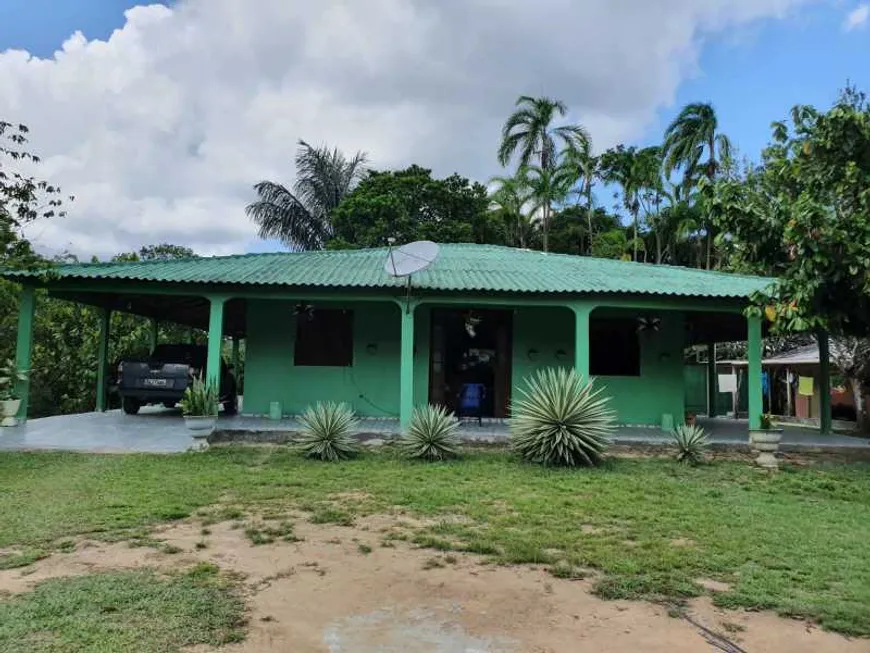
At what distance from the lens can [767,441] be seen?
30.4ft

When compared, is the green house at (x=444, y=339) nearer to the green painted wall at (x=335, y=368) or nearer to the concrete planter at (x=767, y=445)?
the green painted wall at (x=335, y=368)

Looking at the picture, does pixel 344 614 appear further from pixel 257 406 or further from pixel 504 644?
pixel 257 406

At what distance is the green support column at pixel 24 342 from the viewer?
33.4 ft

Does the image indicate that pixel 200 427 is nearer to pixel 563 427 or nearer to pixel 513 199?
pixel 563 427

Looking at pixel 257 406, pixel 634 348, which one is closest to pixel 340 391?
pixel 257 406

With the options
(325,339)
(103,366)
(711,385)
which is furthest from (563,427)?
(103,366)

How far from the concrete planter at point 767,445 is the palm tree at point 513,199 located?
738 inches

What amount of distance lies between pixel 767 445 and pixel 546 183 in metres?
18.2

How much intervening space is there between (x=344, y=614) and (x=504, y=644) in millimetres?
972

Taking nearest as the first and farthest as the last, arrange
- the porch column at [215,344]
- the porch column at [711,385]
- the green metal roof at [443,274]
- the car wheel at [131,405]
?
the porch column at [215,344] → the green metal roof at [443,274] → the car wheel at [131,405] → the porch column at [711,385]

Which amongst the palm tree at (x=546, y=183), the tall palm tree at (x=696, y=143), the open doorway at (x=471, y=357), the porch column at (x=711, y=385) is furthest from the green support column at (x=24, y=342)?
the tall palm tree at (x=696, y=143)

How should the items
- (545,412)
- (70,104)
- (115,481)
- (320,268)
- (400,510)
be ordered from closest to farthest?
(400,510) < (115,481) < (545,412) < (320,268) < (70,104)

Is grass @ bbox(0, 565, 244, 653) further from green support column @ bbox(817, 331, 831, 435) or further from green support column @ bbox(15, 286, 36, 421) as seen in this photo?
green support column @ bbox(817, 331, 831, 435)

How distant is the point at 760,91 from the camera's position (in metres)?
11.5
